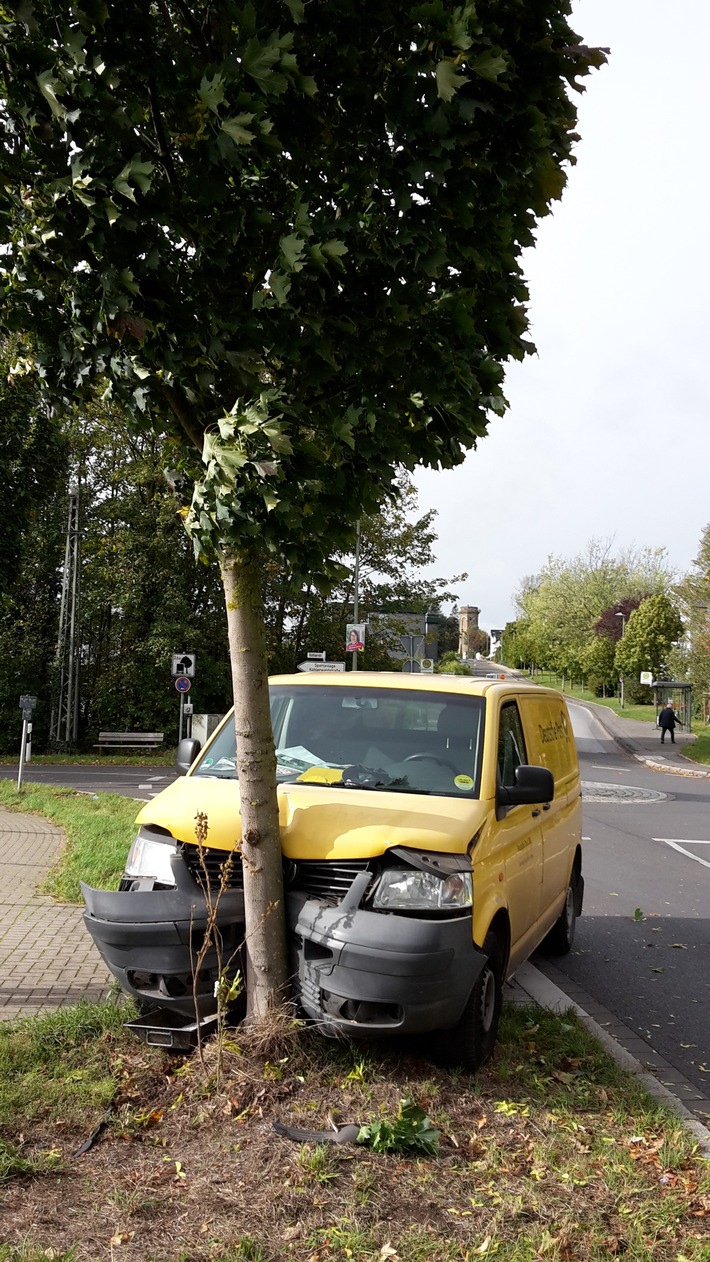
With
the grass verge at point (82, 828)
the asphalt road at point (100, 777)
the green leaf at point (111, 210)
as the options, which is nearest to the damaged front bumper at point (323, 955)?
the green leaf at point (111, 210)

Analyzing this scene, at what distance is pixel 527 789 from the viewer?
5.18 m

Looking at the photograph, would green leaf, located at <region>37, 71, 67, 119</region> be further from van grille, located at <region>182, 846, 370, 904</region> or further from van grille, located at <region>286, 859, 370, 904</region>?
van grille, located at <region>286, 859, 370, 904</region>

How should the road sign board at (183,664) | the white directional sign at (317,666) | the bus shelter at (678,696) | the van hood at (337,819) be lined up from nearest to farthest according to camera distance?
the van hood at (337,819), the white directional sign at (317,666), the road sign board at (183,664), the bus shelter at (678,696)

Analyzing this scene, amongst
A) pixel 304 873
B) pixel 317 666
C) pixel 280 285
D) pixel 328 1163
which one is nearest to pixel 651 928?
pixel 304 873

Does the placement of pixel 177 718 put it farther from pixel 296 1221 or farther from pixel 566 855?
pixel 296 1221

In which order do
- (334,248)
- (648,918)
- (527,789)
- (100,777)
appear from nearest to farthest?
(334,248) → (527,789) → (648,918) → (100,777)

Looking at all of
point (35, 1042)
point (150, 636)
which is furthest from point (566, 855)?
point (150, 636)

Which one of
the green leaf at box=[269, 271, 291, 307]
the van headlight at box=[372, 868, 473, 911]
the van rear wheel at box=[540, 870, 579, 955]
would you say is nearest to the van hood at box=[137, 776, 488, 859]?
the van headlight at box=[372, 868, 473, 911]

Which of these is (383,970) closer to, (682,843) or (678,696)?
(682,843)

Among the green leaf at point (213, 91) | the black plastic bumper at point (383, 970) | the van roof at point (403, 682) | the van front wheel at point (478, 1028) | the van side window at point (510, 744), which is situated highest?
the green leaf at point (213, 91)

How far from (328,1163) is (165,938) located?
1.21m

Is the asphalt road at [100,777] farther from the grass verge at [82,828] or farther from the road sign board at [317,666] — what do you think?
the road sign board at [317,666]

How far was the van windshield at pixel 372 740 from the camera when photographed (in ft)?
17.3

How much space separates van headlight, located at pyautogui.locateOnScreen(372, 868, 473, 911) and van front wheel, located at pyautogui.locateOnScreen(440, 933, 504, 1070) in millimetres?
425
